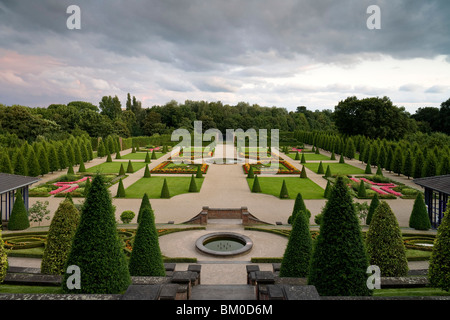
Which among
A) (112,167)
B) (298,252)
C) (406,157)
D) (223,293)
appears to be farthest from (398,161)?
(112,167)

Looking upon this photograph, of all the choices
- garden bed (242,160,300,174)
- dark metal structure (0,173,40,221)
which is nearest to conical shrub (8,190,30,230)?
dark metal structure (0,173,40,221)

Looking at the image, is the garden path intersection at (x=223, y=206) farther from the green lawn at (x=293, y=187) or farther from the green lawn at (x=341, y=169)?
the green lawn at (x=341, y=169)

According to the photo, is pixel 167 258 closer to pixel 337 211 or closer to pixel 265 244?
pixel 265 244

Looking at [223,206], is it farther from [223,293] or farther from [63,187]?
[63,187]

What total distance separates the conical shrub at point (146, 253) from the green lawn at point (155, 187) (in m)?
14.9

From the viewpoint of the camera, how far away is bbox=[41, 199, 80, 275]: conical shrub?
9.05m

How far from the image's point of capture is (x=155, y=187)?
88.2 feet

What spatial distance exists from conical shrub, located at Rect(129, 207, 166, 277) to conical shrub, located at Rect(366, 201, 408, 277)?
20.7ft

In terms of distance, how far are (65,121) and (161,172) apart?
44.8 m

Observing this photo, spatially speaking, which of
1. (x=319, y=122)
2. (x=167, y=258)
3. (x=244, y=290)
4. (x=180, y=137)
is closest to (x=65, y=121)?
(x=180, y=137)

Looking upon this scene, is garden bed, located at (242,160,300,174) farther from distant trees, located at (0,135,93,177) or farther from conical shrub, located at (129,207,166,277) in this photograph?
conical shrub, located at (129,207,166,277)

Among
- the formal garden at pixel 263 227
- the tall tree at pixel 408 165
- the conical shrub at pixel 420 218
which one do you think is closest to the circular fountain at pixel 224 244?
the formal garden at pixel 263 227

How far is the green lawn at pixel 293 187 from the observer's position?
24.5 m

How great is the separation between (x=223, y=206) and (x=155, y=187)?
856 cm
